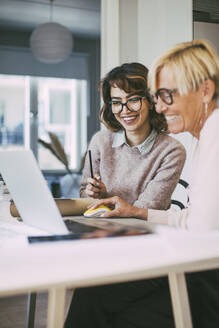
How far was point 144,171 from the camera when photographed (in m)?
1.95

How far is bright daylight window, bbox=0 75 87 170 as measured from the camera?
21.9ft

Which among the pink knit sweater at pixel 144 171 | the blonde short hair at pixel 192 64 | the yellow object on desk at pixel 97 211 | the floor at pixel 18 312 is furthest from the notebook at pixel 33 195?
the floor at pixel 18 312

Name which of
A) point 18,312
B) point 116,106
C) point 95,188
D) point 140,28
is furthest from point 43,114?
point 95,188

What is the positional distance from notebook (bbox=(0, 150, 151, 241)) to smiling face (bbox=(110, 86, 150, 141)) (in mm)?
851

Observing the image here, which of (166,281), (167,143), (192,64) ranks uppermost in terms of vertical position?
(192,64)

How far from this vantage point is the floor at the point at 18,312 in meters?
2.26

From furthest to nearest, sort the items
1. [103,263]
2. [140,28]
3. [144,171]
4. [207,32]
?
[140,28], [207,32], [144,171], [103,263]

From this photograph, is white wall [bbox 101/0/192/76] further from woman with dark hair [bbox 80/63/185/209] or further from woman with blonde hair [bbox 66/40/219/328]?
woman with blonde hair [bbox 66/40/219/328]

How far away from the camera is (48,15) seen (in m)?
5.91

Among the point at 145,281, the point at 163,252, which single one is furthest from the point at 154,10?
the point at 163,252

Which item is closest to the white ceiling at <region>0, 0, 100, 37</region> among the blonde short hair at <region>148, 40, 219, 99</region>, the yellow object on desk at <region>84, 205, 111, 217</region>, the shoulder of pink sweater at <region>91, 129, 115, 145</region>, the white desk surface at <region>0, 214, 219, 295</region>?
the shoulder of pink sweater at <region>91, 129, 115, 145</region>

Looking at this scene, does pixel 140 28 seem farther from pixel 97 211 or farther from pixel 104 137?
pixel 97 211

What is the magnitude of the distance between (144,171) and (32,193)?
37.3 inches

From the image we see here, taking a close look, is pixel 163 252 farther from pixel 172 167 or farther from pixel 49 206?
pixel 172 167
